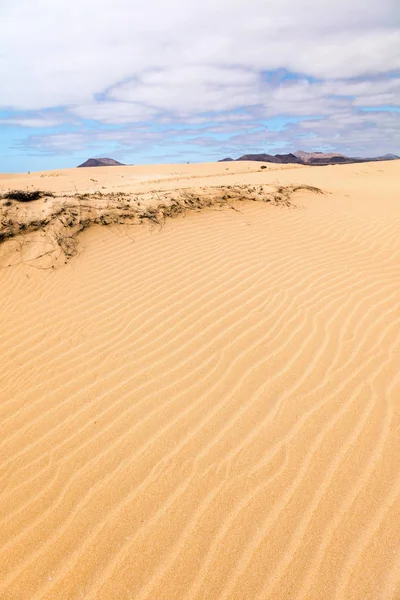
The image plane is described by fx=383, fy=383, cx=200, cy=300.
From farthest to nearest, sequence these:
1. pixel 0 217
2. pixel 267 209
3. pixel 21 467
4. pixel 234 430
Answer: pixel 267 209
pixel 0 217
pixel 234 430
pixel 21 467

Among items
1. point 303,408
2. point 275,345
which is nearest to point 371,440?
point 303,408

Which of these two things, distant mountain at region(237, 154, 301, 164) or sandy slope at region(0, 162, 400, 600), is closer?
sandy slope at region(0, 162, 400, 600)

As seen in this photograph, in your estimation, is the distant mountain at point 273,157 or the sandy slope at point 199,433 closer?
the sandy slope at point 199,433

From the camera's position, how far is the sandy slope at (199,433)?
219 centimetres

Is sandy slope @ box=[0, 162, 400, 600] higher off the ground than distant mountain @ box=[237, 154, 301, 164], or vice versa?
distant mountain @ box=[237, 154, 301, 164]

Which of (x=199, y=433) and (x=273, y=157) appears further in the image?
(x=273, y=157)

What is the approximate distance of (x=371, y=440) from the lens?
2895 mm

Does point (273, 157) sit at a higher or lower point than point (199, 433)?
higher

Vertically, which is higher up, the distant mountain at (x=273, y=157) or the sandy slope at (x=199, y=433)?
the distant mountain at (x=273, y=157)

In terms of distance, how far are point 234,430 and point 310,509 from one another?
79cm

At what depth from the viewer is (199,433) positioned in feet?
9.87

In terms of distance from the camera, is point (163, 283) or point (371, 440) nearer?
point (371, 440)

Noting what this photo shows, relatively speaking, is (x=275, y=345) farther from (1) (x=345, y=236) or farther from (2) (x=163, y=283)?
(1) (x=345, y=236)

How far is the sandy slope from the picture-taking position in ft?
7.17
